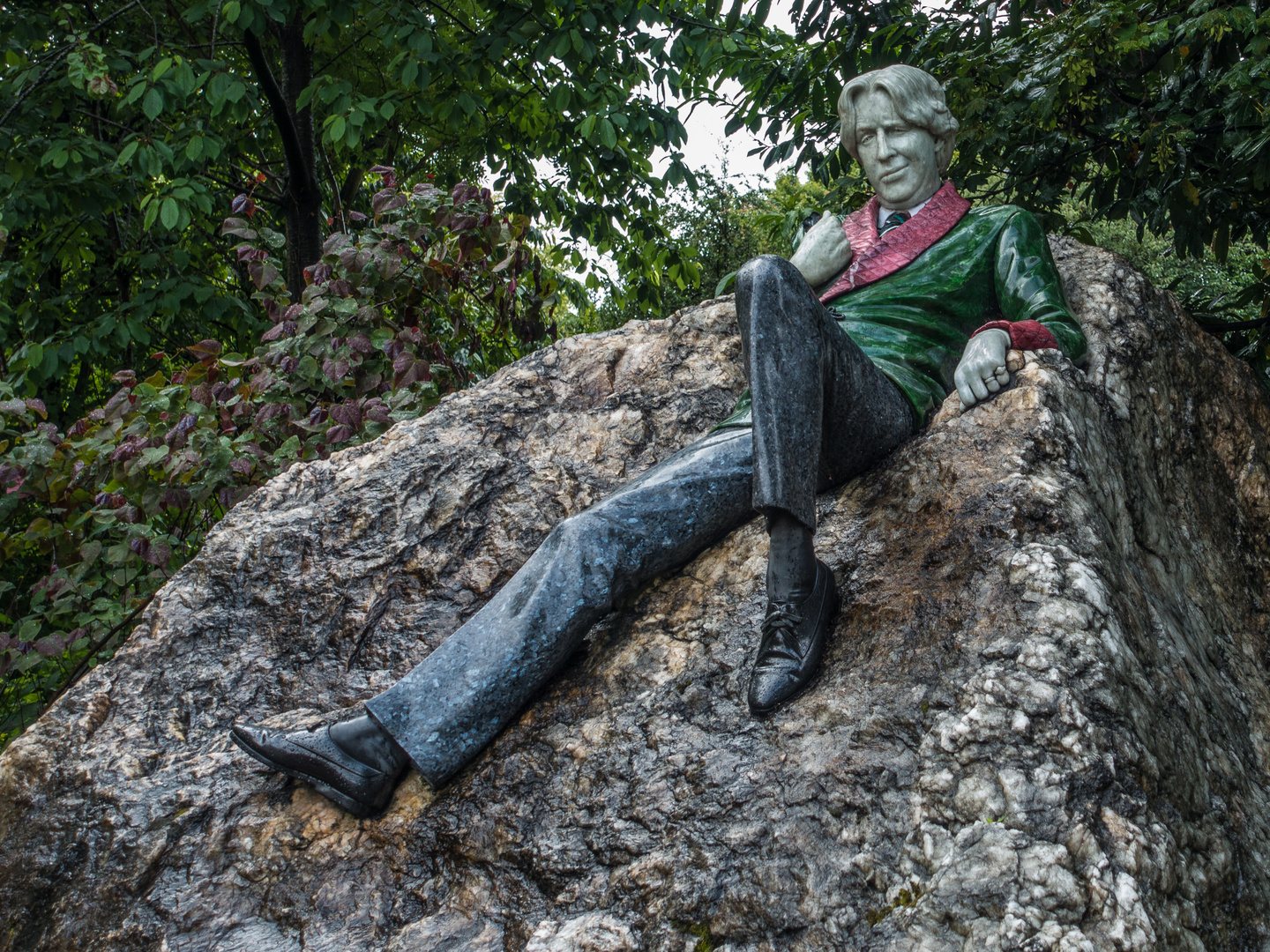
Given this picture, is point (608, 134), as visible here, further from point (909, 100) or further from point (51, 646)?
point (51, 646)

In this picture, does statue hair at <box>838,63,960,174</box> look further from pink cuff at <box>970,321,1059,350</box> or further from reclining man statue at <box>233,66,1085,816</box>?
pink cuff at <box>970,321,1059,350</box>

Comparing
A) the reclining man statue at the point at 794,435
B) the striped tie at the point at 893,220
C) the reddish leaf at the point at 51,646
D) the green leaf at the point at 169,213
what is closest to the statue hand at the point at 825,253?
the reclining man statue at the point at 794,435

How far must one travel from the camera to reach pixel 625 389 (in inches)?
140

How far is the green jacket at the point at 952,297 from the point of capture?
113 inches

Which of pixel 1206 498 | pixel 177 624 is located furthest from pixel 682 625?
pixel 1206 498

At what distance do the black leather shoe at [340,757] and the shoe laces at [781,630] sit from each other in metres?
0.84

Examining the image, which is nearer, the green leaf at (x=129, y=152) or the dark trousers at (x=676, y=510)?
the dark trousers at (x=676, y=510)

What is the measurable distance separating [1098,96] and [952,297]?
6.22 feet

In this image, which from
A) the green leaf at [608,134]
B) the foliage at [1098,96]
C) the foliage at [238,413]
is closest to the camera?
the foliage at [1098,96]

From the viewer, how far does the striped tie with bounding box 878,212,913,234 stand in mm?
3178

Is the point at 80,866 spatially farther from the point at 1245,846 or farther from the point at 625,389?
the point at 1245,846

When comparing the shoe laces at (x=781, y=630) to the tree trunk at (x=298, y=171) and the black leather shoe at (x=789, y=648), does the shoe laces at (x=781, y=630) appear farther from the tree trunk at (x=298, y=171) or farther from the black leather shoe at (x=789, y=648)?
the tree trunk at (x=298, y=171)

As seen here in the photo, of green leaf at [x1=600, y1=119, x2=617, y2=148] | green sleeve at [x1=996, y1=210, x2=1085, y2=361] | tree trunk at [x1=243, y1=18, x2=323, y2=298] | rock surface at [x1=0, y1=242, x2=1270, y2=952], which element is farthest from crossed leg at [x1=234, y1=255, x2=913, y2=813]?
tree trunk at [x1=243, y1=18, x2=323, y2=298]

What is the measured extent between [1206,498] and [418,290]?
324cm
